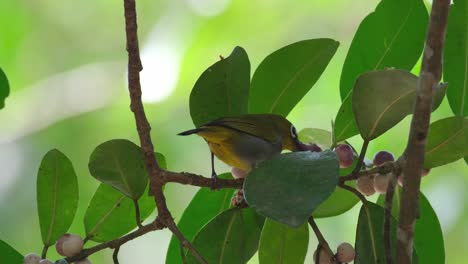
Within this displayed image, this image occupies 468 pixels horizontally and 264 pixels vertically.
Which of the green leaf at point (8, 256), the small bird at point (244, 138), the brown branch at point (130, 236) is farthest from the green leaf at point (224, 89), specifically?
the green leaf at point (8, 256)

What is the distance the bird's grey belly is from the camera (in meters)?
1.38

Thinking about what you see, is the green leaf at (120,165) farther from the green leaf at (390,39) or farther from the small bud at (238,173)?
the green leaf at (390,39)

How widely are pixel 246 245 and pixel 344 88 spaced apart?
1.17 feet

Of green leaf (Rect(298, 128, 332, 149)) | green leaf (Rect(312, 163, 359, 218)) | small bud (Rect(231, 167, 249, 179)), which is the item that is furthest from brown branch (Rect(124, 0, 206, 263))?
green leaf (Rect(298, 128, 332, 149))

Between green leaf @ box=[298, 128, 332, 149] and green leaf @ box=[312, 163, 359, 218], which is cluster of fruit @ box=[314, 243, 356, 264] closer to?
green leaf @ box=[312, 163, 359, 218]

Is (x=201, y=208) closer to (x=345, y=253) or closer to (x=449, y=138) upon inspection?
(x=345, y=253)

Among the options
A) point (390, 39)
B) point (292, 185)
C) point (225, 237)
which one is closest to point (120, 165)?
point (225, 237)

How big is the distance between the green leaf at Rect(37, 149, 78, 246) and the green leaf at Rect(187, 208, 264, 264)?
0.74ft

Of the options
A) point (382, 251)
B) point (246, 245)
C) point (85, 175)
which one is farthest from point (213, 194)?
point (85, 175)

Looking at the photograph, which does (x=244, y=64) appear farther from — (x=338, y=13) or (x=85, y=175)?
(x=338, y=13)

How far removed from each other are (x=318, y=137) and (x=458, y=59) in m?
0.31

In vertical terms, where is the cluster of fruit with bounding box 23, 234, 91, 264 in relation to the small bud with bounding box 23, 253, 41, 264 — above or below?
above

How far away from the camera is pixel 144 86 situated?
3.93m

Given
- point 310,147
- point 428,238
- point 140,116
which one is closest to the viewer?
point 140,116
